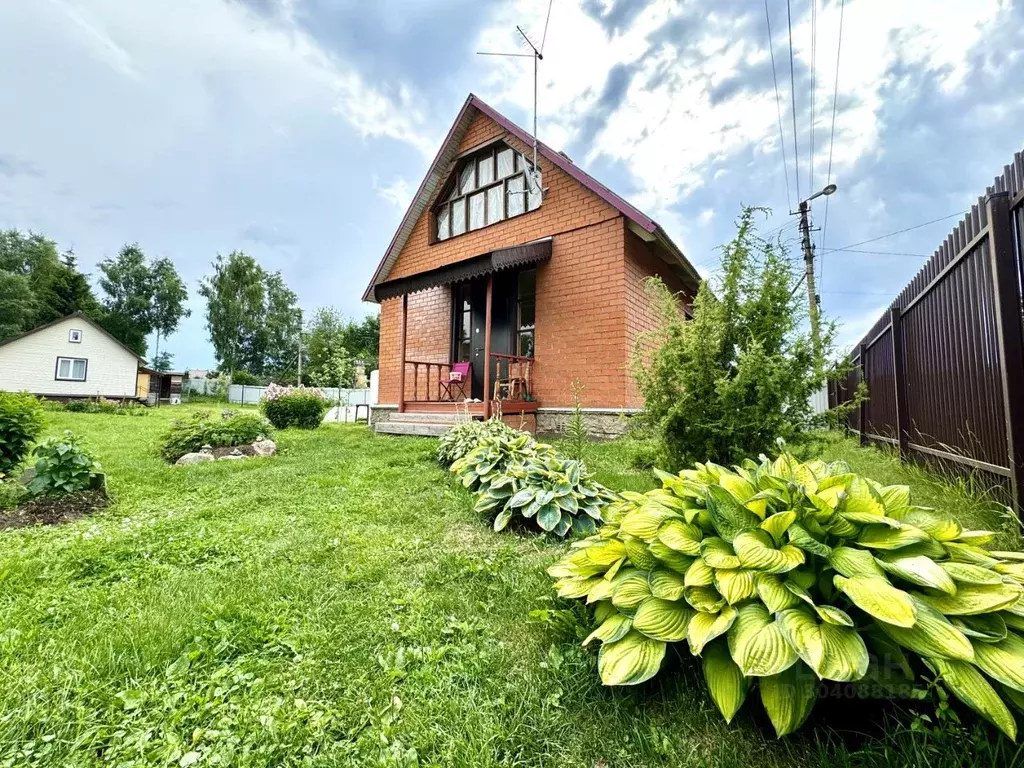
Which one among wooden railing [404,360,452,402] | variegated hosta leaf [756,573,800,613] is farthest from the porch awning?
variegated hosta leaf [756,573,800,613]

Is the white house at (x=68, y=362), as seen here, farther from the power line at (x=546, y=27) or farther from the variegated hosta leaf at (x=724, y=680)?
the variegated hosta leaf at (x=724, y=680)

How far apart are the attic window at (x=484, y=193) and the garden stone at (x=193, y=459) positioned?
21.9 feet

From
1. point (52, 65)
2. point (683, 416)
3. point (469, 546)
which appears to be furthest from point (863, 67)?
point (52, 65)

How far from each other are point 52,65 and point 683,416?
15.7 meters

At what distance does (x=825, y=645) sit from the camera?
1.04 meters

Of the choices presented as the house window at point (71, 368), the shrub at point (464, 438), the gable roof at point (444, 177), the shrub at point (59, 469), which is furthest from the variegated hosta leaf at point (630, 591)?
Result: the house window at point (71, 368)

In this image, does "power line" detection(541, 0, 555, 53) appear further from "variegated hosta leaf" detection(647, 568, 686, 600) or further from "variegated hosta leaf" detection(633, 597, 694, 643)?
"variegated hosta leaf" detection(633, 597, 694, 643)

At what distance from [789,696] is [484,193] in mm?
10072

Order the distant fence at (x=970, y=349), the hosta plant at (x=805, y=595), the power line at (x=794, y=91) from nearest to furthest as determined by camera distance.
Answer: the hosta plant at (x=805, y=595), the distant fence at (x=970, y=349), the power line at (x=794, y=91)

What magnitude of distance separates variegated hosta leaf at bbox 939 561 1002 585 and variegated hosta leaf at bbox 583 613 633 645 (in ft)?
Answer: 2.86

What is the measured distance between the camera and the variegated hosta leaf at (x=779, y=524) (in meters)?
1.32

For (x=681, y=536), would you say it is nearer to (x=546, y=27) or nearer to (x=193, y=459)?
(x=193, y=459)

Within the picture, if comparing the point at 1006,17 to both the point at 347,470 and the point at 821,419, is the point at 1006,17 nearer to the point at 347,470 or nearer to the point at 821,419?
the point at 821,419

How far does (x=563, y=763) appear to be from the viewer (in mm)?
1199
